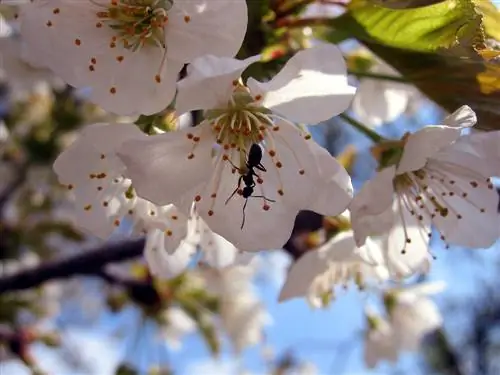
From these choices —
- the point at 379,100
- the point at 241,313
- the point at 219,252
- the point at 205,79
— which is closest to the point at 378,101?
the point at 379,100

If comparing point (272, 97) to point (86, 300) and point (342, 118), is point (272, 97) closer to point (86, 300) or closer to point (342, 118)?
point (342, 118)

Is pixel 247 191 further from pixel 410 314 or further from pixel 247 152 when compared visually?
pixel 410 314

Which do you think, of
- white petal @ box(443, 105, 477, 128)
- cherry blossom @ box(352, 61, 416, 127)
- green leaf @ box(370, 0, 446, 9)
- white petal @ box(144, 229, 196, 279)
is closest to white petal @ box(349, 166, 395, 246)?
white petal @ box(443, 105, 477, 128)

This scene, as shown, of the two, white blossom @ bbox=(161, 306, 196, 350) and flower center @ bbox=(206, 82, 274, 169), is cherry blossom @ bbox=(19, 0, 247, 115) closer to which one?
flower center @ bbox=(206, 82, 274, 169)

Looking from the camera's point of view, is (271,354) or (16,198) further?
(271,354)

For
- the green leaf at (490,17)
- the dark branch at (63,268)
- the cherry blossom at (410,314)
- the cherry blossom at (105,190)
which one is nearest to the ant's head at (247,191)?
the cherry blossom at (105,190)

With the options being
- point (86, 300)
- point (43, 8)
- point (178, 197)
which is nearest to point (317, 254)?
point (178, 197)

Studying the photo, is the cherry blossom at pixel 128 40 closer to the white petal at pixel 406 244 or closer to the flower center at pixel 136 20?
the flower center at pixel 136 20
